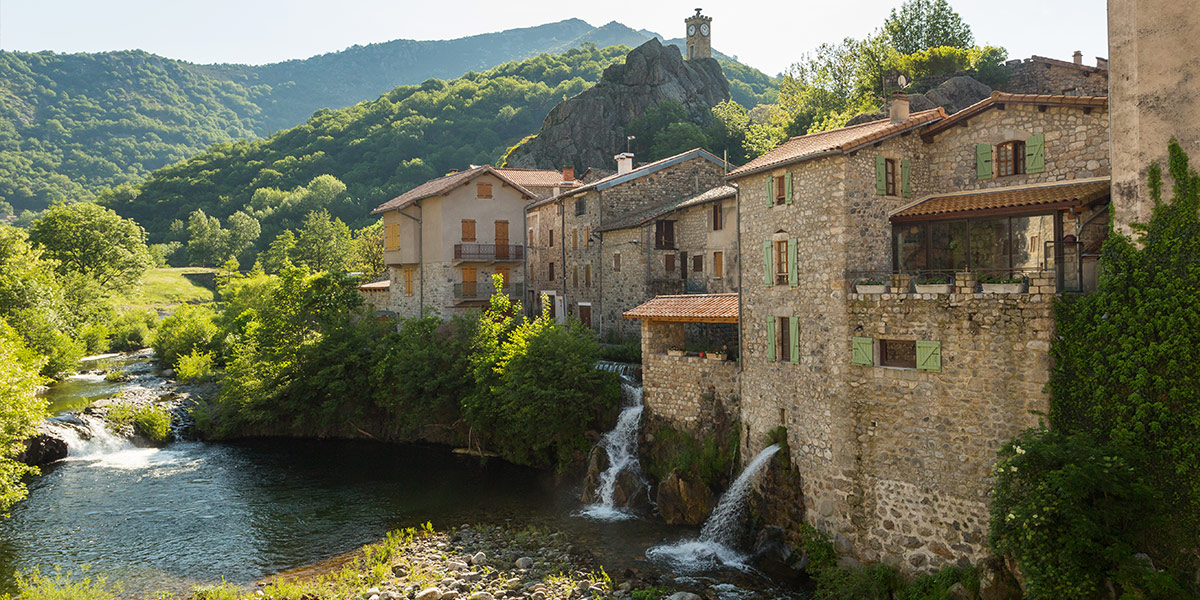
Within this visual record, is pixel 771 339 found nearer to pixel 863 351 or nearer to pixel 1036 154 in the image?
pixel 863 351

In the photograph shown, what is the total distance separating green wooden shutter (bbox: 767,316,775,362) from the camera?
20547 millimetres

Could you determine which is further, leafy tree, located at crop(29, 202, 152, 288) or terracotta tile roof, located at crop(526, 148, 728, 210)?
leafy tree, located at crop(29, 202, 152, 288)

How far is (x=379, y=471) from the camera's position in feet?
100

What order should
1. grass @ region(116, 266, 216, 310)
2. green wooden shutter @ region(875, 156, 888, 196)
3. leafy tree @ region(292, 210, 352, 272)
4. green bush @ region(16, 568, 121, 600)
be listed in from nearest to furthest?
green bush @ region(16, 568, 121, 600)
green wooden shutter @ region(875, 156, 888, 196)
grass @ region(116, 266, 216, 310)
leafy tree @ region(292, 210, 352, 272)

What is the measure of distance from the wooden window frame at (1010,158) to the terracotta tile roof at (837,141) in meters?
1.87

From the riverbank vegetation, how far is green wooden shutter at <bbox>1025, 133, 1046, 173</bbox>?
132 inches

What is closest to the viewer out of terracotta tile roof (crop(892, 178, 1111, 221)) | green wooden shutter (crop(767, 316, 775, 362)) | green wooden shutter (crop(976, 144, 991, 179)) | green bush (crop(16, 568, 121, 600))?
green bush (crop(16, 568, 121, 600))

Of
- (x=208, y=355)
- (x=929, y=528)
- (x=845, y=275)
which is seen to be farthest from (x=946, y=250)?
(x=208, y=355)

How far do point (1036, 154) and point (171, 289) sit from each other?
269 ft

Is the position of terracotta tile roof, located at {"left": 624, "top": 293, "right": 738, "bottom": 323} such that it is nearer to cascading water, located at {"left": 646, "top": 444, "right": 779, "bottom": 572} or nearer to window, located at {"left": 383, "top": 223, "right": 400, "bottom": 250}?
cascading water, located at {"left": 646, "top": 444, "right": 779, "bottom": 572}

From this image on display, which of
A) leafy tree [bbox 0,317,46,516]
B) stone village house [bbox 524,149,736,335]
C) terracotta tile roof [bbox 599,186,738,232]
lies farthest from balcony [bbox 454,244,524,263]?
leafy tree [bbox 0,317,46,516]

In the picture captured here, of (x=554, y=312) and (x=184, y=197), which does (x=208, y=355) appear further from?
(x=184, y=197)

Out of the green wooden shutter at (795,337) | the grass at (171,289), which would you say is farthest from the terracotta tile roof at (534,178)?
the grass at (171,289)

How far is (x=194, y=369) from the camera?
44.0 meters
